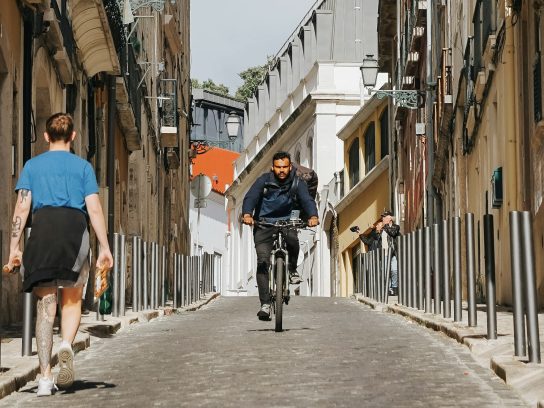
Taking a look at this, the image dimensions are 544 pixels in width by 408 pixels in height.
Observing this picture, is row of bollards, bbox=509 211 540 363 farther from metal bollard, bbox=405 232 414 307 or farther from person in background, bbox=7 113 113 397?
metal bollard, bbox=405 232 414 307

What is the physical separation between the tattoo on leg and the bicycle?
5233 mm

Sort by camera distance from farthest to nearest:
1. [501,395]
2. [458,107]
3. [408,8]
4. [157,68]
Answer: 1. [408,8]
2. [157,68]
3. [458,107]
4. [501,395]

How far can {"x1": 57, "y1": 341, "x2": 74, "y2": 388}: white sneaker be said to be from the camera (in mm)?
8930

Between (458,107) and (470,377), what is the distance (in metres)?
20.9

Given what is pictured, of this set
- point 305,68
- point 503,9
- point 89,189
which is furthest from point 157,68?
point 89,189

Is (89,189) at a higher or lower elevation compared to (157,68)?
lower

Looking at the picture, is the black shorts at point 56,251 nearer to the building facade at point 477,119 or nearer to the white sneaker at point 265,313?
the building facade at point 477,119

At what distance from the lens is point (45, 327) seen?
356 inches

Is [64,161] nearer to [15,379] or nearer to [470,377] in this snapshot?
[15,379]

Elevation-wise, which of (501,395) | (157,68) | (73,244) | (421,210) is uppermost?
(157,68)

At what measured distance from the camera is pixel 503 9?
2098cm

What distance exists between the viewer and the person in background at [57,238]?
29.5ft

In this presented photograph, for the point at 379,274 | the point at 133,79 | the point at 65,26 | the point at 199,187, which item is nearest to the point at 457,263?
the point at 65,26

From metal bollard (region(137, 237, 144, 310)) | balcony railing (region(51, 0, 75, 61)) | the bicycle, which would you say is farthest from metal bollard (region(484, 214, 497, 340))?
balcony railing (region(51, 0, 75, 61))
